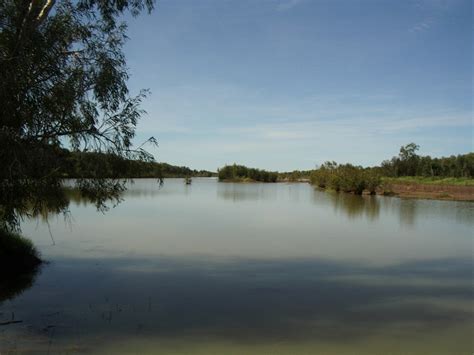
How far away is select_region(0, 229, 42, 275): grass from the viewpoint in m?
9.20

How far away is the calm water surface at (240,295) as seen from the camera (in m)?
6.05

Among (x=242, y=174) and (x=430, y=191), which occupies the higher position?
(x=242, y=174)

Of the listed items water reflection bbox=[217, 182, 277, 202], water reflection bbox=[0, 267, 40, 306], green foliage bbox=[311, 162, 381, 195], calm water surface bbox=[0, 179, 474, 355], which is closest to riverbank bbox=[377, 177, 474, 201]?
green foliage bbox=[311, 162, 381, 195]

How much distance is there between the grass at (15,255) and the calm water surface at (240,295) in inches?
20.0

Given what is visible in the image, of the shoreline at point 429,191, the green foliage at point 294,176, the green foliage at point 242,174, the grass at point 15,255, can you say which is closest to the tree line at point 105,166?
the grass at point 15,255

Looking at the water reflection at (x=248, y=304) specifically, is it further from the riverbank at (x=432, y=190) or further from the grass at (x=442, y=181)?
the grass at (x=442, y=181)

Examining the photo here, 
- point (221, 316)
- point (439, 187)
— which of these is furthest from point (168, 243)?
point (439, 187)

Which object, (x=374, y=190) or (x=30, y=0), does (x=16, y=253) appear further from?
(x=374, y=190)

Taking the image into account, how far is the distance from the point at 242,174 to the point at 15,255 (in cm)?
9585

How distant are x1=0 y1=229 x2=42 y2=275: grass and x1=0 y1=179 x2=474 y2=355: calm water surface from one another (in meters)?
0.51

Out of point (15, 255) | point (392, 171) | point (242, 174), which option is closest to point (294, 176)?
point (242, 174)

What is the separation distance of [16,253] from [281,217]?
16.4m

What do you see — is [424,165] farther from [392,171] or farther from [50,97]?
[50,97]

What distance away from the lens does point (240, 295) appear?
8.41 m
